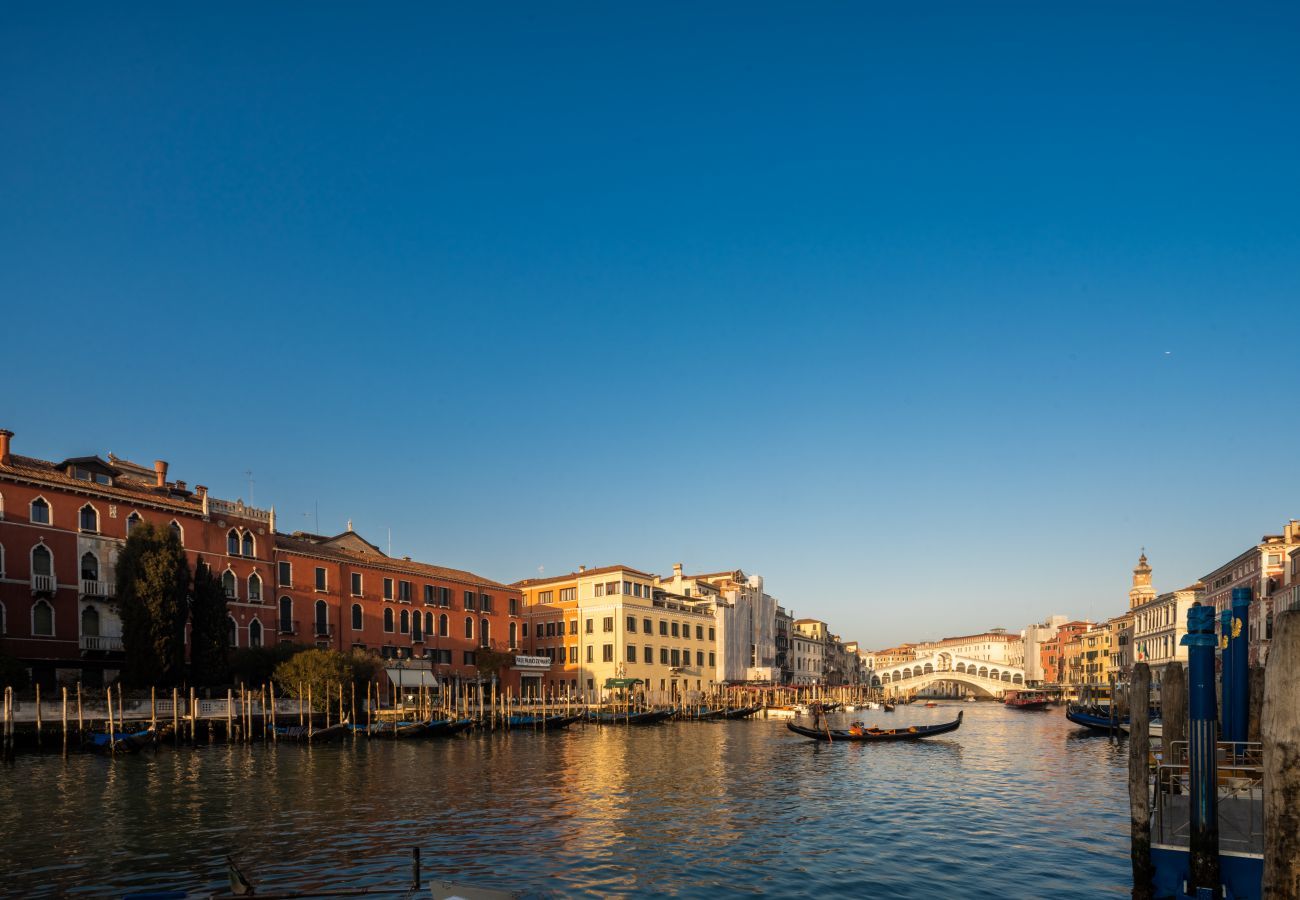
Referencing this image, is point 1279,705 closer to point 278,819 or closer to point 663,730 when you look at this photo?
point 278,819

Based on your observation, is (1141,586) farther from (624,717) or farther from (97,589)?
(97,589)

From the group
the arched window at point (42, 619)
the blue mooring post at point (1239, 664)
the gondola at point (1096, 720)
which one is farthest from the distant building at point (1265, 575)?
the arched window at point (42, 619)

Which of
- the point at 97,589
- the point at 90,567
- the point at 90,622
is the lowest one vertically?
the point at 90,622

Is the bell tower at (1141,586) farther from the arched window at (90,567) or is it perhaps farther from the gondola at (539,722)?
the arched window at (90,567)

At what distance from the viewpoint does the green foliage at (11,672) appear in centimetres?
3344

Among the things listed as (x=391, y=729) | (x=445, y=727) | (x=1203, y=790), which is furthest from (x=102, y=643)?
(x=1203, y=790)

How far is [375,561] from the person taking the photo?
54.7 metres

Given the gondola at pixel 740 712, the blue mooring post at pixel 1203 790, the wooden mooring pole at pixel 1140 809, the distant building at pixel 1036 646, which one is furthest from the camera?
the distant building at pixel 1036 646

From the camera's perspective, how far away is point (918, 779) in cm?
2988

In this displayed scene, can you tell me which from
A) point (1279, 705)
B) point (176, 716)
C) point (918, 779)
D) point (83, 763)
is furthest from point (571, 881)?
point (176, 716)

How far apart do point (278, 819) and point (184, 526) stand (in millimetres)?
28032

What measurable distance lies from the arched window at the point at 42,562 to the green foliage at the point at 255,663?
27.6ft

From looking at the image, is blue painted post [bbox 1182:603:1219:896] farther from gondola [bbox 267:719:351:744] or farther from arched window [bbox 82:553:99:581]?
arched window [bbox 82:553:99:581]

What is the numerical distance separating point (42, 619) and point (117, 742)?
808 cm
